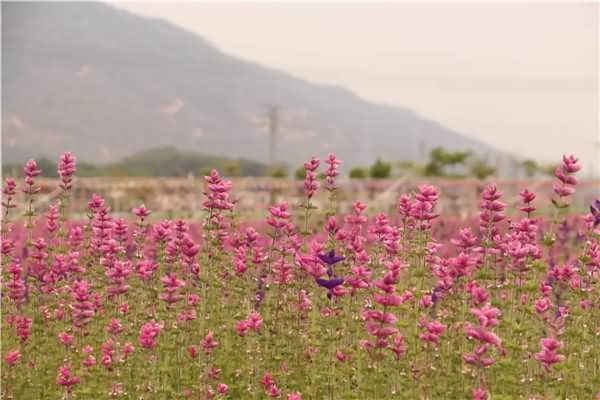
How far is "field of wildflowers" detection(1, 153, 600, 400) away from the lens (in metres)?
5.45

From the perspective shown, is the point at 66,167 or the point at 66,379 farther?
the point at 66,167

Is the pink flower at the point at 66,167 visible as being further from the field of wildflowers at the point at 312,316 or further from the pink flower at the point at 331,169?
the pink flower at the point at 331,169

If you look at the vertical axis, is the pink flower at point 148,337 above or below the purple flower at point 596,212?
below

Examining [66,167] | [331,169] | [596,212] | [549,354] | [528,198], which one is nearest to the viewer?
[549,354]

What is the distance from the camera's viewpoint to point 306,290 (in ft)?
21.2

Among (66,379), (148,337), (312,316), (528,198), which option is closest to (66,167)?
(66,379)

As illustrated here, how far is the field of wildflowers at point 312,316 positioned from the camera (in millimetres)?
5453

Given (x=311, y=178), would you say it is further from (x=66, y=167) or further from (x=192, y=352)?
(x=66, y=167)

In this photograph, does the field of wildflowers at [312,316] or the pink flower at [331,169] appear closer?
the field of wildflowers at [312,316]

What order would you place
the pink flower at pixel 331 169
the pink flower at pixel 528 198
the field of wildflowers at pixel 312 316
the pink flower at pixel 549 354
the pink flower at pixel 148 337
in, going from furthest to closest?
1. the pink flower at pixel 331 169
2. the pink flower at pixel 528 198
3. the field of wildflowers at pixel 312 316
4. the pink flower at pixel 148 337
5. the pink flower at pixel 549 354

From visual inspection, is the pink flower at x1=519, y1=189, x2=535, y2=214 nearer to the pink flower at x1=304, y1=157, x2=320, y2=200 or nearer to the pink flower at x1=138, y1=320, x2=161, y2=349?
the pink flower at x1=304, y1=157, x2=320, y2=200

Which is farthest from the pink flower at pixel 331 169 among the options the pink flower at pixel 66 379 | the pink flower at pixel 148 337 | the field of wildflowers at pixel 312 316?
the pink flower at pixel 66 379

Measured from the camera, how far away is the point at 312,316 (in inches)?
228

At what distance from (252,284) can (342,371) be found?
56.2 inches
